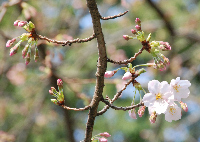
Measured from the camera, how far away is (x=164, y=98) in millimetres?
1051

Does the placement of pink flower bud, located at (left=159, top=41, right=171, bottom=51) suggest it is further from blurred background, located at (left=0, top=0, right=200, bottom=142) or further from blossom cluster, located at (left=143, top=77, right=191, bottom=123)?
blurred background, located at (left=0, top=0, right=200, bottom=142)

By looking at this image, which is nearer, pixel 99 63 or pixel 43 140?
pixel 99 63

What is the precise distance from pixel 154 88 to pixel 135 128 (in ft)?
16.7

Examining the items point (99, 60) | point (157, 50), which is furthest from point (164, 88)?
point (99, 60)

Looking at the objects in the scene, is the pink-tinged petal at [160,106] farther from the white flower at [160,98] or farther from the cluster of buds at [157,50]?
the cluster of buds at [157,50]

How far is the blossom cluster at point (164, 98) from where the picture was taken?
1.04 m

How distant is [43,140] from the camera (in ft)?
16.1

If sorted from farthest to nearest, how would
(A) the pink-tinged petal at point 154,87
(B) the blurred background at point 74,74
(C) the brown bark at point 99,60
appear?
(B) the blurred background at point 74,74, (A) the pink-tinged petal at point 154,87, (C) the brown bark at point 99,60

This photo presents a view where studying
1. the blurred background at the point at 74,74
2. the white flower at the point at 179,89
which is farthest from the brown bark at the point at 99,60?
the blurred background at the point at 74,74

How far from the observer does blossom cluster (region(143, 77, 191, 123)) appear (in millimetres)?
1045

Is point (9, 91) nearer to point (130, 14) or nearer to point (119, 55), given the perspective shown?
point (119, 55)

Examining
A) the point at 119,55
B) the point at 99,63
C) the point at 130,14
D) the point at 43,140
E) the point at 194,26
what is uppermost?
the point at 130,14

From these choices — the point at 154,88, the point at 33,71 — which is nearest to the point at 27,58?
the point at 154,88

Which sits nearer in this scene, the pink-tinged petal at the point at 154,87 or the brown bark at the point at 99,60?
the brown bark at the point at 99,60
